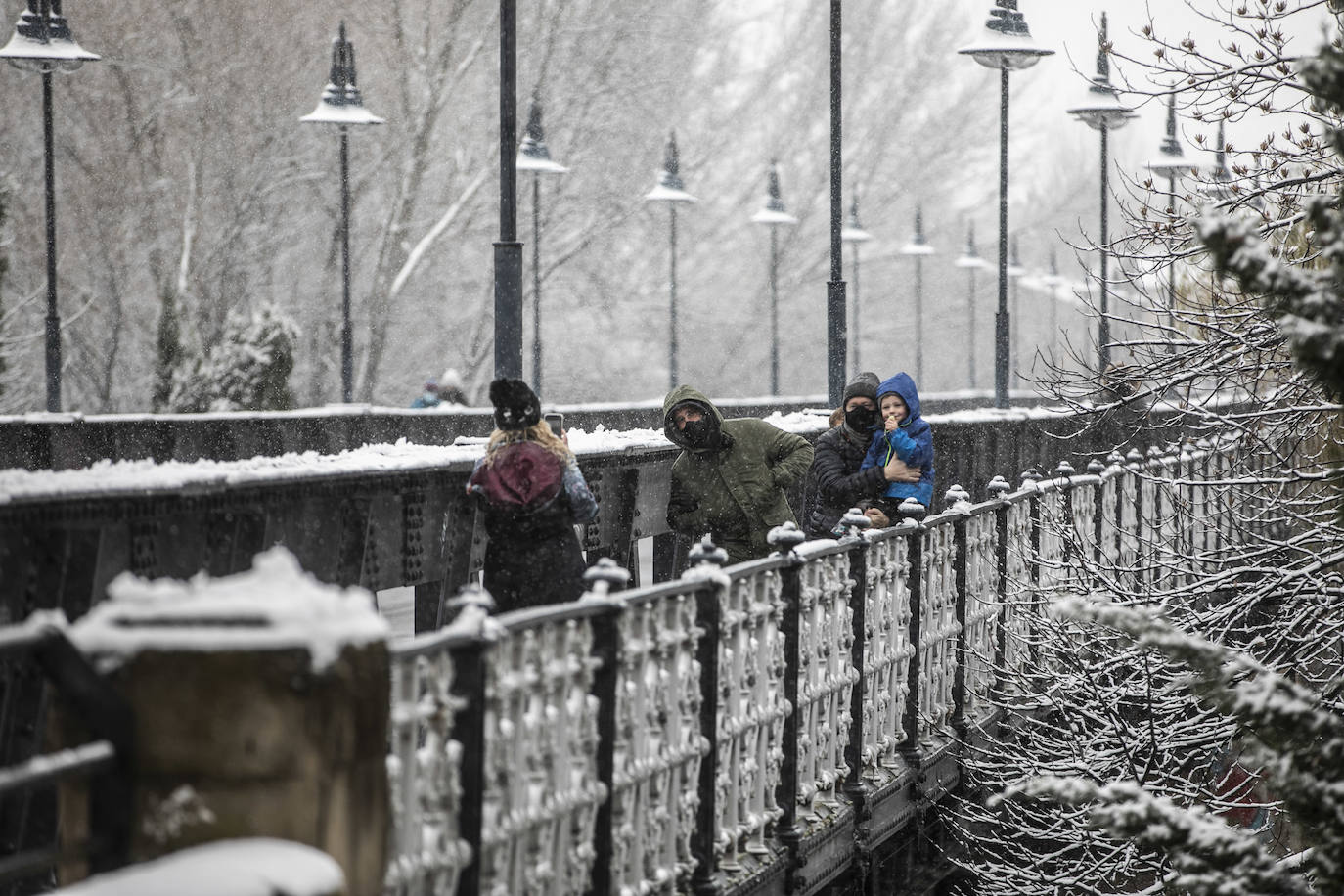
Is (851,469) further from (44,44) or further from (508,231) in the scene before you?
(44,44)

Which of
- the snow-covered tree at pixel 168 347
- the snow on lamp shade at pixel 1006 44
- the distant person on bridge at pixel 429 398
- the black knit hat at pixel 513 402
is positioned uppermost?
the snow on lamp shade at pixel 1006 44

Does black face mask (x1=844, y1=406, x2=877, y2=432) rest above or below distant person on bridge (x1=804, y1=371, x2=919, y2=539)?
above

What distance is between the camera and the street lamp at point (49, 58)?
18953 mm

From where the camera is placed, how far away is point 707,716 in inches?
245

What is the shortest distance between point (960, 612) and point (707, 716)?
158 inches

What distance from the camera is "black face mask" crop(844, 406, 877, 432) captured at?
10.2 m

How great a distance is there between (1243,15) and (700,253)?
49576mm

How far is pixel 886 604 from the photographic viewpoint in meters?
8.62

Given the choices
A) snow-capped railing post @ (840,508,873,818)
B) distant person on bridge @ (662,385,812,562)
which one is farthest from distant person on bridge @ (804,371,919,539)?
snow-capped railing post @ (840,508,873,818)

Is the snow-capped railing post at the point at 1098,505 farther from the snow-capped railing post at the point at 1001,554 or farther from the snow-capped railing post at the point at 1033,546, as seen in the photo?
the snow-capped railing post at the point at 1001,554

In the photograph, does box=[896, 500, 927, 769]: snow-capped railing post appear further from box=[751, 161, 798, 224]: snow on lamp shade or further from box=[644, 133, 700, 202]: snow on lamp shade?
box=[751, 161, 798, 224]: snow on lamp shade

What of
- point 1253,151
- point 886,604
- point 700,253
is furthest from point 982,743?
point 700,253

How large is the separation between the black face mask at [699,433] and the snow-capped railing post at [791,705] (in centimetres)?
193

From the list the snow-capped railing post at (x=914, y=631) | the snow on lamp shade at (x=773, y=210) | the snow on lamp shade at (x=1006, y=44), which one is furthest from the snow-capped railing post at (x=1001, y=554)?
the snow on lamp shade at (x=773, y=210)
